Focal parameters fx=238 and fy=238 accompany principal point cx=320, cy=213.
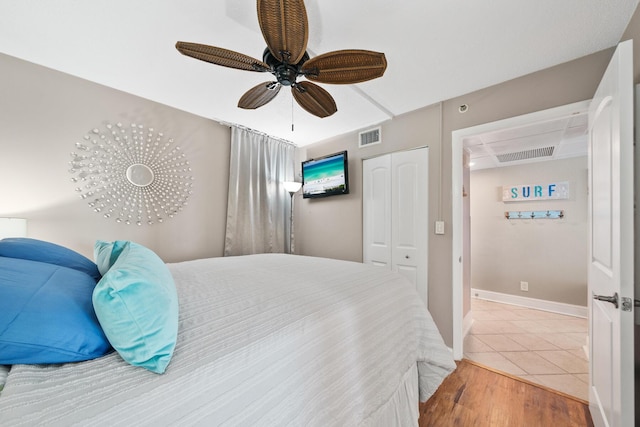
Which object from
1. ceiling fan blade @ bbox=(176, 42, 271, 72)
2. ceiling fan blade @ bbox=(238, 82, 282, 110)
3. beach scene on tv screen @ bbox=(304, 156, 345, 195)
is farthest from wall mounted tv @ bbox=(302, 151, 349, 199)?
ceiling fan blade @ bbox=(176, 42, 271, 72)

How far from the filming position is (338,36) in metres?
1.57

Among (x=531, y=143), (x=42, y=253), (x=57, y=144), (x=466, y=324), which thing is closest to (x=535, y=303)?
(x=466, y=324)

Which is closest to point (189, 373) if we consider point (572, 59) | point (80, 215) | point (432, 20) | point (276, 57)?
point (276, 57)

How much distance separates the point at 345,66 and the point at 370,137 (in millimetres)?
1754

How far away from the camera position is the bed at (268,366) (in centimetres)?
54

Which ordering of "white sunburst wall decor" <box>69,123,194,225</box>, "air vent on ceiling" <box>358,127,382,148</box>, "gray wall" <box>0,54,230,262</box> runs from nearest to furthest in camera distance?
"gray wall" <box>0,54,230,262</box> → "white sunburst wall decor" <box>69,123,194,225</box> → "air vent on ceiling" <box>358,127,382,148</box>

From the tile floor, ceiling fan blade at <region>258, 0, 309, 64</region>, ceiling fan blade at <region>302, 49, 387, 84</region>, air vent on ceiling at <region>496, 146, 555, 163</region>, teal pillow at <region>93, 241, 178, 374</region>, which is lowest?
the tile floor

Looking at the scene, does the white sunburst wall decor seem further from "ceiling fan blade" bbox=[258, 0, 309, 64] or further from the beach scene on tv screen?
"ceiling fan blade" bbox=[258, 0, 309, 64]

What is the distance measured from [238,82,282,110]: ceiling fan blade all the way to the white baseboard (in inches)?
173

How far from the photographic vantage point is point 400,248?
106 inches

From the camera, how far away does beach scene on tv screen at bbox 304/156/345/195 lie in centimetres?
314

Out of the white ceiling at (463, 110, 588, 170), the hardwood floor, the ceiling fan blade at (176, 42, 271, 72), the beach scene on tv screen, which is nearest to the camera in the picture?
the ceiling fan blade at (176, 42, 271, 72)

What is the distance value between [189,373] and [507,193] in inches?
183

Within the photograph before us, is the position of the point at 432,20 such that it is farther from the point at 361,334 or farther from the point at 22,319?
the point at 22,319
